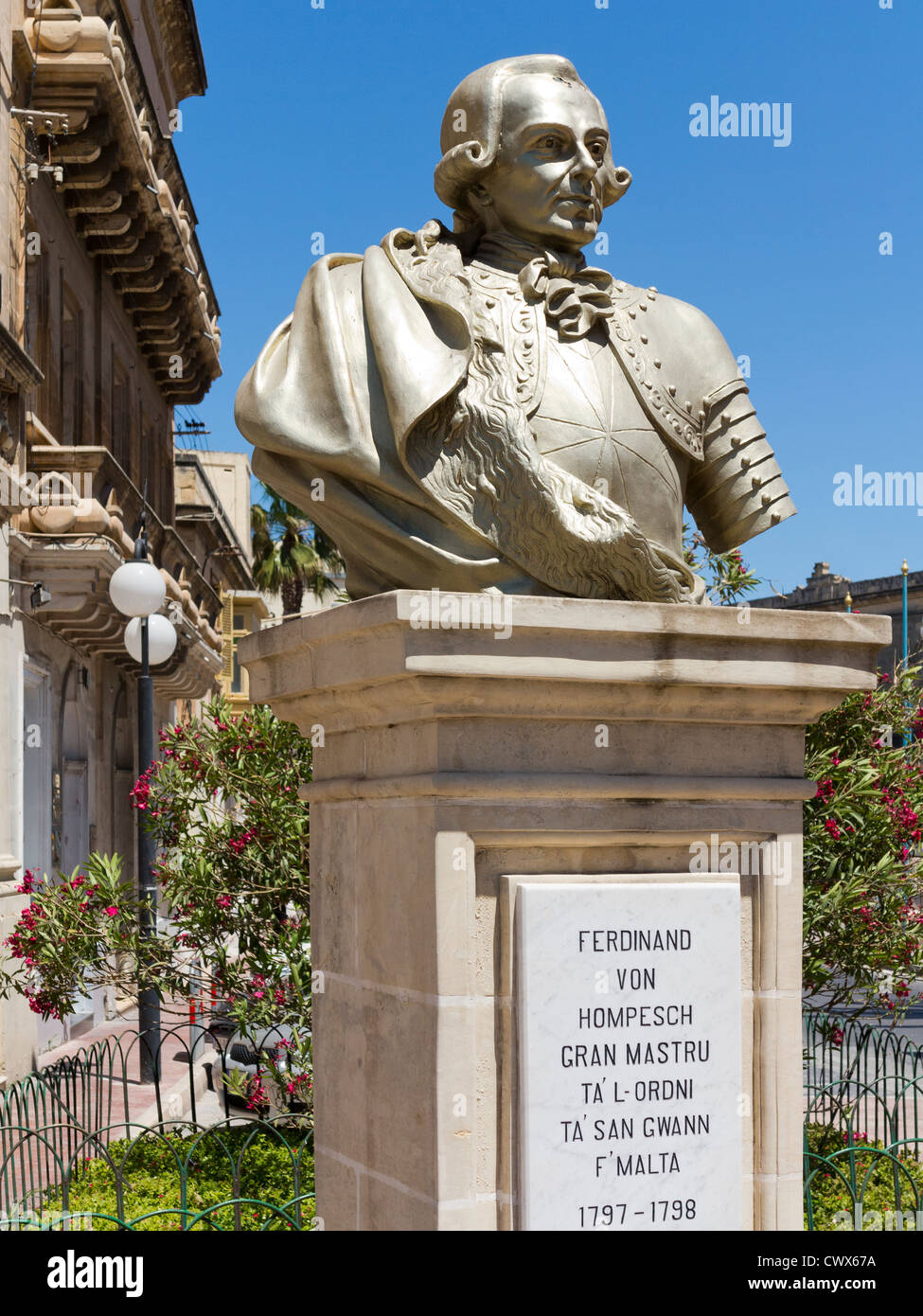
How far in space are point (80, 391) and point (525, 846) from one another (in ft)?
51.8

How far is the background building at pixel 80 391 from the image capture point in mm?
13164

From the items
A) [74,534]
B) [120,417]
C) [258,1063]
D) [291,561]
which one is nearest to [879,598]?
[291,561]

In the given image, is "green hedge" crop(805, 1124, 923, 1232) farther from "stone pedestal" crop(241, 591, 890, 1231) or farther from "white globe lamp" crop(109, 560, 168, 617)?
"white globe lamp" crop(109, 560, 168, 617)

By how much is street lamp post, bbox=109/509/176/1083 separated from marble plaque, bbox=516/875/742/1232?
17.0 feet

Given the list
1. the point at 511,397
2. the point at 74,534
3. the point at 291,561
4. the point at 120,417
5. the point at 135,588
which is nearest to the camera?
the point at 511,397

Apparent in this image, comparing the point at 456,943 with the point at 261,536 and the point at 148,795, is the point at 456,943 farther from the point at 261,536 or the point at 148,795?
the point at 261,536

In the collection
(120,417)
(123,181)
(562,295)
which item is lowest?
(562,295)

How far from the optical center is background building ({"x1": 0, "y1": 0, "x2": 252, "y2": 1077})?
43.2 ft

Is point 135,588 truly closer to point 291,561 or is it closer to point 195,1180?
point 195,1180

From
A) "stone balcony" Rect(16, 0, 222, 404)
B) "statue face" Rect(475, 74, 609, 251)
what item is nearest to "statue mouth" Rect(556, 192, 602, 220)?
"statue face" Rect(475, 74, 609, 251)

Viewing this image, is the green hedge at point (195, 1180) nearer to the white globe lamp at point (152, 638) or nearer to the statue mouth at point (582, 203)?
the white globe lamp at point (152, 638)

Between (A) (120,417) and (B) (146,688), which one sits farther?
(A) (120,417)

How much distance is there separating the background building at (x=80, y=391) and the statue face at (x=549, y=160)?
887 cm

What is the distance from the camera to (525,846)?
3.60 m
